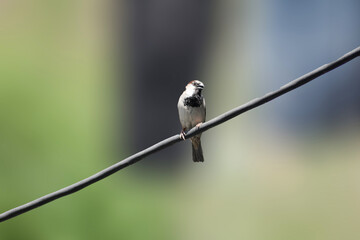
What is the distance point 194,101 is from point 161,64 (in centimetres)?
188

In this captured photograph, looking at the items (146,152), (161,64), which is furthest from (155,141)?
(146,152)

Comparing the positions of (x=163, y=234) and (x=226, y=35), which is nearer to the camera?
(x=163, y=234)

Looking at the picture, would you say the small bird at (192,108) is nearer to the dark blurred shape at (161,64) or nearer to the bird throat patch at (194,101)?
the bird throat patch at (194,101)

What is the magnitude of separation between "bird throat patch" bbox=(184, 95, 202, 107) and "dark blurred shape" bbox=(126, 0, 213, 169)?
177 cm

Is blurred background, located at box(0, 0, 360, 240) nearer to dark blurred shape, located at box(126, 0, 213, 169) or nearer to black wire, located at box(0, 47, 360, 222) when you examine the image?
dark blurred shape, located at box(126, 0, 213, 169)

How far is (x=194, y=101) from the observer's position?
1.61 metres

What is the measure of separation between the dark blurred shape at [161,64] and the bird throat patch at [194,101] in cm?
177

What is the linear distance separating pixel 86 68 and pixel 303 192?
5.12 ft

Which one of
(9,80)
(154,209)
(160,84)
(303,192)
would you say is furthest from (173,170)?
(9,80)

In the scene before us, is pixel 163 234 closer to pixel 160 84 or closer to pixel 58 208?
pixel 58 208

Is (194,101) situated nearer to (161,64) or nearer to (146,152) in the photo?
(146,152)

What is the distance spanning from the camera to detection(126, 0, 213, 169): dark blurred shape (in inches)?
136

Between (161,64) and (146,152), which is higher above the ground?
(161,64)

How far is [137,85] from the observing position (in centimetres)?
351
